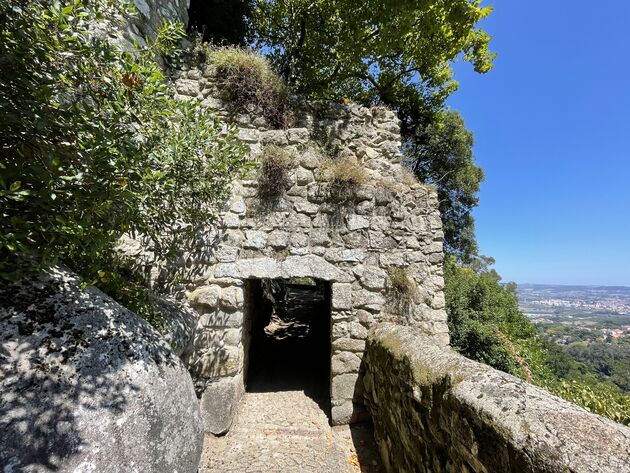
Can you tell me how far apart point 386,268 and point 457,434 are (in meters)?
2.51

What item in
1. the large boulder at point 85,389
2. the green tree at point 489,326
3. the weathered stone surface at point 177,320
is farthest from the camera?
the green tree at point 489,326

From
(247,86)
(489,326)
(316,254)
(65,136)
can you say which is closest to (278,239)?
(316,254)

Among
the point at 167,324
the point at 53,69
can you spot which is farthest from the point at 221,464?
the point at 53,69

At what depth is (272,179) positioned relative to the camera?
13.8 ft

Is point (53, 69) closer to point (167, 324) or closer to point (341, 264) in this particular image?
point (167, 324)

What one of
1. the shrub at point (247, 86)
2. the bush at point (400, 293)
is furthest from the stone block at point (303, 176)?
the bush at point (400, 293)

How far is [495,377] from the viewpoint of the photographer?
6.25ft

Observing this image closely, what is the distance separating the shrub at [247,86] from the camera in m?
4.48

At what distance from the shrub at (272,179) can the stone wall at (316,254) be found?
0.09 metres

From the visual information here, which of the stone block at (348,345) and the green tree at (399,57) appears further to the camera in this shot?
the green tree at (399,57)

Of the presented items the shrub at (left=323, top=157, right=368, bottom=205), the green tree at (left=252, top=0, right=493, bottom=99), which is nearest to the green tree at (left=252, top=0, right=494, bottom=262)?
the green tree at (left=252, top=0, right=493, bottom=99)

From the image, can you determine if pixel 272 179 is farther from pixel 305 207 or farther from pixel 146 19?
pixel 146 19

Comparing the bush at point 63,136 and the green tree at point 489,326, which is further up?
the bush at point 63,136

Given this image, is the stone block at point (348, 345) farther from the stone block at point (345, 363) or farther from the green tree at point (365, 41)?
the green tree at point (365, 41)
